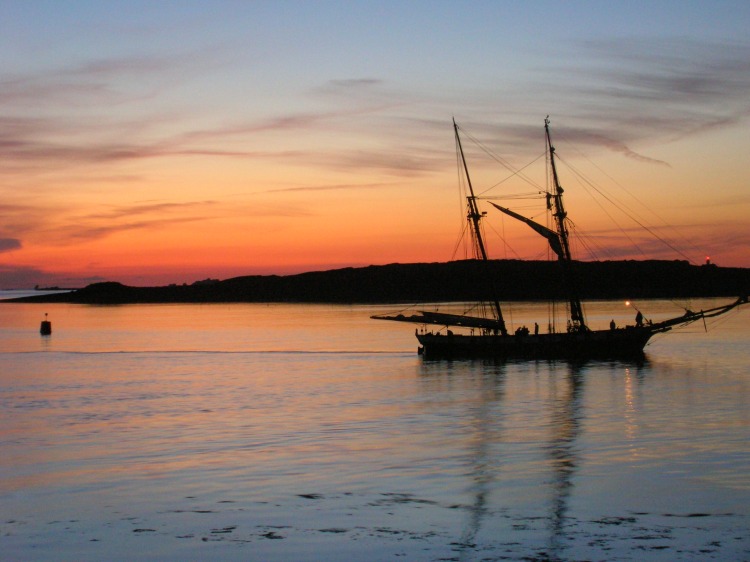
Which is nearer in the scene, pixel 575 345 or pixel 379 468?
pixel 379 468

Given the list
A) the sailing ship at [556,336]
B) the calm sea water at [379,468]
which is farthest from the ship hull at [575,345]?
the calm sea water at [379,468]

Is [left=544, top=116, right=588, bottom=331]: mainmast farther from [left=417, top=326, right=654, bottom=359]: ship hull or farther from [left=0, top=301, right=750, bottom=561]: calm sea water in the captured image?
[left=0, top=301, right=750, bottom=561]: calm sea water

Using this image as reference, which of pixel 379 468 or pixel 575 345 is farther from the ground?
pixel 575 345

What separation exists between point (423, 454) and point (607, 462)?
5729mm

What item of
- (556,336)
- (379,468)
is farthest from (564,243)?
(379,468)

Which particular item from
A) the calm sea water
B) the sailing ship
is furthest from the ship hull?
the calm sea water

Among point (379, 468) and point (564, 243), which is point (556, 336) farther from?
point (379, 468)

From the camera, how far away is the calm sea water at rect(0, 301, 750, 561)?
1839 cm

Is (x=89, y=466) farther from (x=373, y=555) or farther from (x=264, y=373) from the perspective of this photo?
(x=264, y=373)

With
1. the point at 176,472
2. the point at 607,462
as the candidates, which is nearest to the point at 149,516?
the point at 176,472

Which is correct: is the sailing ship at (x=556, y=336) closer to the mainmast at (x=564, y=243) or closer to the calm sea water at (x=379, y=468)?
the mainmast at (x=564, y=243)

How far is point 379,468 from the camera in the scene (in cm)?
2672

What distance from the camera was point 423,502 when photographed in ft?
71.7

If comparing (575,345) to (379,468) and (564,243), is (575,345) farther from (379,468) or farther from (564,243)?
(379,468)
